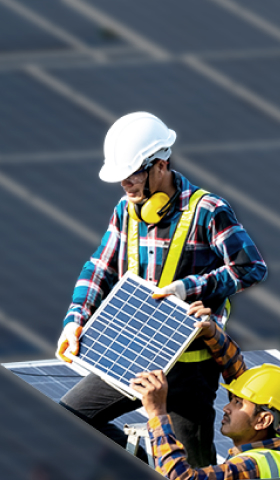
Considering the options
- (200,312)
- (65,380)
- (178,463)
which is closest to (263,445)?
(178,463)

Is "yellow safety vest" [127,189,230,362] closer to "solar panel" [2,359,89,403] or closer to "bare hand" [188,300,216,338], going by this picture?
"bare hand" [188,300,216,338]

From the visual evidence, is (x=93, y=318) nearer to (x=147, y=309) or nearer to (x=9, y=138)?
(x=147, y=309)

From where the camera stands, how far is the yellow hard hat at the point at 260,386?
158 inches

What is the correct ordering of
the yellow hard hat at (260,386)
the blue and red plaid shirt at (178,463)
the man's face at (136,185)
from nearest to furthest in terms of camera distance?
the blue and red plaid shirt at (178,463), the yellow hard hat at (260,386), the man's face at (136,185)

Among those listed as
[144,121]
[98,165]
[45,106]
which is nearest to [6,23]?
[45,106]

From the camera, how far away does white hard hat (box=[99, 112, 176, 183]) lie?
4090 millimetres

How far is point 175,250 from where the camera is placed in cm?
420

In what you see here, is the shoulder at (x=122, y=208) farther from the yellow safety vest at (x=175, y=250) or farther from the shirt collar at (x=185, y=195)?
the shirt collar at (x=185, y=195)

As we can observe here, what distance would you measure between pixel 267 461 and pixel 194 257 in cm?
98

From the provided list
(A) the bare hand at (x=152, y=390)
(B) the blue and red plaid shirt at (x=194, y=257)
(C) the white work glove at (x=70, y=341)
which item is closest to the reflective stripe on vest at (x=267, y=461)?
(A) the bare hand at (x=152, y=390)

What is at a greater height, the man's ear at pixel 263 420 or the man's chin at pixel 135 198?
the man's chin at pixel 135 198

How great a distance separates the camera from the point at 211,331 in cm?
411

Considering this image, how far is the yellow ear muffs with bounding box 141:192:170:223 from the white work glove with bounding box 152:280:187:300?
303 mm

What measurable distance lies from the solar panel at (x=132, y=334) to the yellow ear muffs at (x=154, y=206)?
0.90 feet
